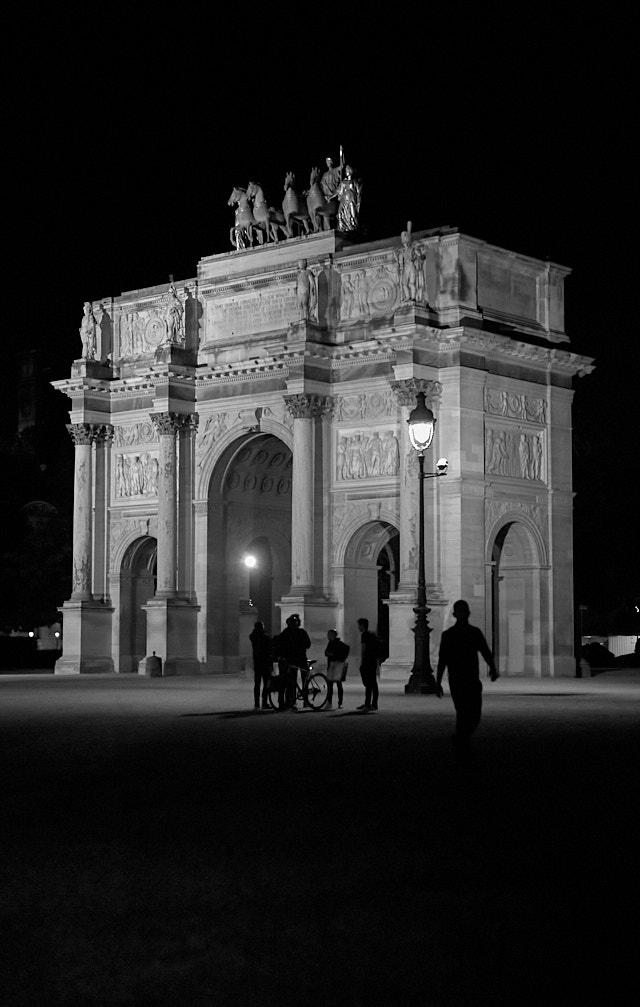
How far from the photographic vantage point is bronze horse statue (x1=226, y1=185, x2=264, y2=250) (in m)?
58.8

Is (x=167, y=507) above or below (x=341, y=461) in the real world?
below

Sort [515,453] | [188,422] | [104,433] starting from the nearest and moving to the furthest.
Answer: [515,453] < [188,422] < [104,433]

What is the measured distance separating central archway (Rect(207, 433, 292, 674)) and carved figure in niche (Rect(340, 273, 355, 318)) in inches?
219

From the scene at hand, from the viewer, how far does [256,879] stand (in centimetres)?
1091

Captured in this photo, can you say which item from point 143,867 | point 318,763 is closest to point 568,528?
point 318,763

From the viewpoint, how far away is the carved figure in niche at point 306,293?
54.6 metres

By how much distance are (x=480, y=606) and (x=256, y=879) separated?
1613 inches

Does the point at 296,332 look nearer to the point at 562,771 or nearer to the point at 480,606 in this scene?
the point at 480,606

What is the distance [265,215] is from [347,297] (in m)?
5.46

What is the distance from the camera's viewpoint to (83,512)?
202ft

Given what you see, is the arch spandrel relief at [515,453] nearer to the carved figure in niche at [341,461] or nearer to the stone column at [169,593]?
the carved figure in niche at [341,461]

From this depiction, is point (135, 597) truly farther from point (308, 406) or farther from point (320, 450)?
point (308, 406)

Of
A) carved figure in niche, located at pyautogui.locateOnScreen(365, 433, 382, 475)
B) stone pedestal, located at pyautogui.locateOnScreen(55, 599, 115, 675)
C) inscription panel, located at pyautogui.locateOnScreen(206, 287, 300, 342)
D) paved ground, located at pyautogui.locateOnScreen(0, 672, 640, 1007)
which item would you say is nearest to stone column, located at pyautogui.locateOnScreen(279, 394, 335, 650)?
carved figure in niche, located at pyautogui.locateOnScreen(365, 433, 382, 475)

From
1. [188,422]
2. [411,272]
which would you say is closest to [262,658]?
[411,272]
